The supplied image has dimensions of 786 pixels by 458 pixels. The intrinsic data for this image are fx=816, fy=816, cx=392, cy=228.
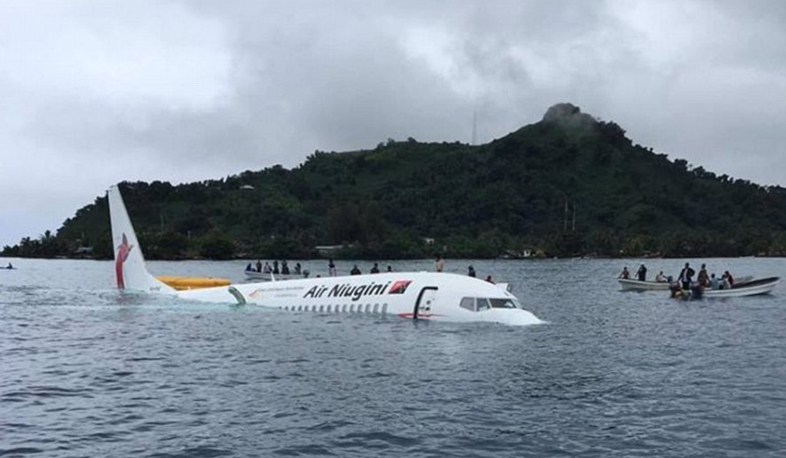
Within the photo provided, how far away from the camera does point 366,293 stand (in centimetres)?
4481

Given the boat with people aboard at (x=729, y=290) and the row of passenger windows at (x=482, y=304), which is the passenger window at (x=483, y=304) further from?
the boat with people aboard at (x=729, y=290)

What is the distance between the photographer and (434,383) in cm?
2530

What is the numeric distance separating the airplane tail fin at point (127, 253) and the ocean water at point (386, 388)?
33.2 feet

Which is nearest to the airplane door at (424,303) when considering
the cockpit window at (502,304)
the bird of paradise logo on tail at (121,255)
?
the cockpit window at (502,304)

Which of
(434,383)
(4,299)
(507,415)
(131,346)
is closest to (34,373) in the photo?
(131,346)

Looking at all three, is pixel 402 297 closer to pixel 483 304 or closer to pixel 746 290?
pixel 483 304

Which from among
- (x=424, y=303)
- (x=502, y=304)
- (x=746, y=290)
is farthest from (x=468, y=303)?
(x=746, y=290)

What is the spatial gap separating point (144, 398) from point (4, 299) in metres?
50.4

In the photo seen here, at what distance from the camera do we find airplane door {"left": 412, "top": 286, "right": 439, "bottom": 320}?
4112 centimetres

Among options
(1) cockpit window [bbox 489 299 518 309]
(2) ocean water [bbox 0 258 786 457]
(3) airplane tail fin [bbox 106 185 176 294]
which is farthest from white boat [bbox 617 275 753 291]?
(3) airplane tail fin [bbox 106 185 176 294]

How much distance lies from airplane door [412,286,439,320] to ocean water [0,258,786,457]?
848 mm

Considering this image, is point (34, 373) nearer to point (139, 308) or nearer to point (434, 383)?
point (434, 383)

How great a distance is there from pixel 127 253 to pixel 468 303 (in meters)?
26.6

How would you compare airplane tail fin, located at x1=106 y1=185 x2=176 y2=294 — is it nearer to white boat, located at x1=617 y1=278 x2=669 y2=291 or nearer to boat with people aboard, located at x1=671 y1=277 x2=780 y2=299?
boat with people aboard, located at x1=671 y1=277 x2=780 y2=299
